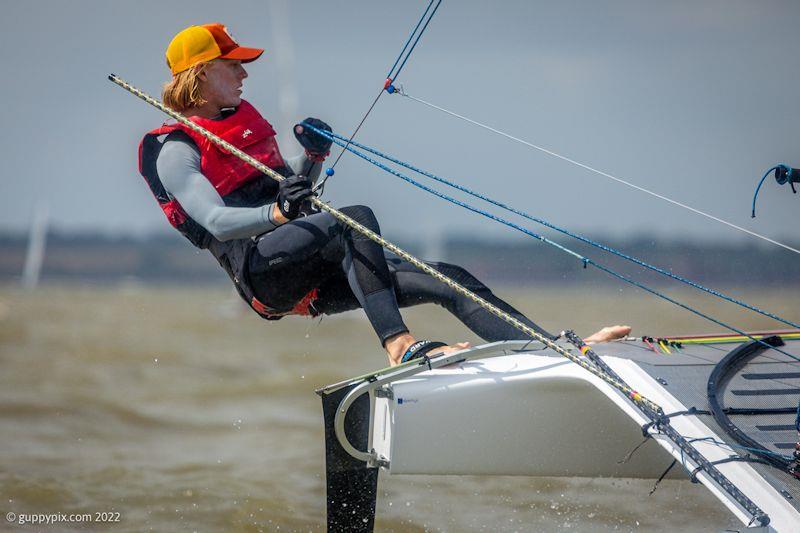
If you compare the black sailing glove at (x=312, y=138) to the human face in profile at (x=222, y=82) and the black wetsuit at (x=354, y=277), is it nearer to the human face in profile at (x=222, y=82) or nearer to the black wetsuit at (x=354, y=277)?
the human face in profile at (x=222, y=82)

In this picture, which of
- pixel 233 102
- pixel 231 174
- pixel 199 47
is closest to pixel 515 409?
pixel 231 174

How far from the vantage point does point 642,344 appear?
3.33m

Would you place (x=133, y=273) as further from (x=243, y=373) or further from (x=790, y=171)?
(x=790, y=171)

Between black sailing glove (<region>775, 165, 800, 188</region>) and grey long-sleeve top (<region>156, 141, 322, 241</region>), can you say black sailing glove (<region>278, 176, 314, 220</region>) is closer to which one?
grey long-sleeve top (<region>156, 141, 322, 241</region>)

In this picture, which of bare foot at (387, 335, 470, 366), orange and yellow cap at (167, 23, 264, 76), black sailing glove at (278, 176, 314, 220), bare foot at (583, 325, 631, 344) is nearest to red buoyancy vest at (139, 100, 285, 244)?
orange and yellow cap at (167, 23, 264, 76)

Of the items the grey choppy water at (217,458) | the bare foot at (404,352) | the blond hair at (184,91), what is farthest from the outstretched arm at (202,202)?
the grey choppy water at (217,458)

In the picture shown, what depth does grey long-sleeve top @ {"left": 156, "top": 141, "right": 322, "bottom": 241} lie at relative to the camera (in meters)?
2.91

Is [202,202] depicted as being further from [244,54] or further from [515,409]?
[515,409]

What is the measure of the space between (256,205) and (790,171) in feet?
4.30

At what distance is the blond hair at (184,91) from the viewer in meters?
3.17

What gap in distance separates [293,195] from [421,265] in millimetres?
360

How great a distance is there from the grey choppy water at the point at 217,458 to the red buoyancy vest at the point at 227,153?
122cm

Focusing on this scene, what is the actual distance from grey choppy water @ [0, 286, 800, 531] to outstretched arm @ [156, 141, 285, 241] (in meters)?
1.34

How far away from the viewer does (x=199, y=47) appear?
3148 mm
